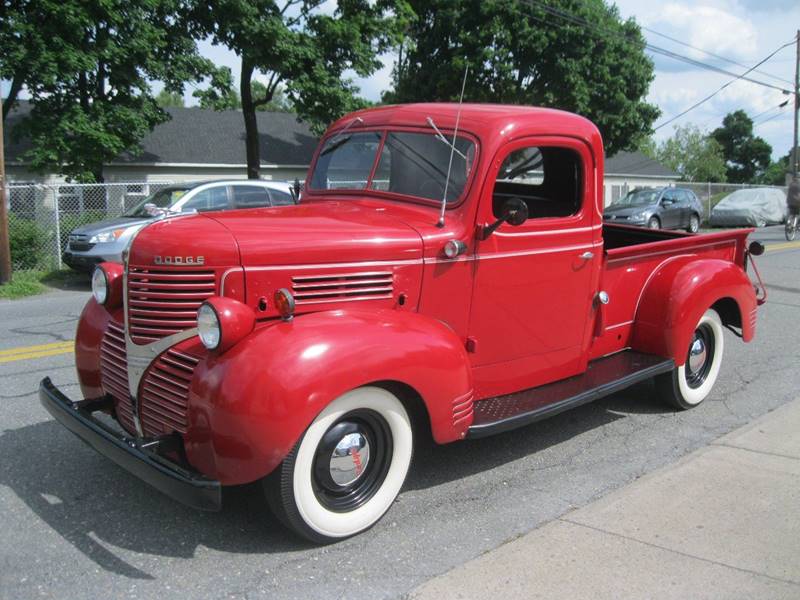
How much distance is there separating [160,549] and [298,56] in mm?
17980

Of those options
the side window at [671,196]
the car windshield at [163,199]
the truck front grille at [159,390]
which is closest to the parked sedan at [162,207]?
the car windshield at [163,199]

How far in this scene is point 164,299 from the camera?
3.54 metres

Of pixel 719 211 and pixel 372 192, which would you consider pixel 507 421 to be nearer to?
pixel 372 192

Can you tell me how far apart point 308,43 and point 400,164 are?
1673 centimetres

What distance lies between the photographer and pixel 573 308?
4781 mm

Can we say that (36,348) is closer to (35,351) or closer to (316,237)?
(35,351)

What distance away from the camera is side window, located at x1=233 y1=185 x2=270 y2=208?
12273mm

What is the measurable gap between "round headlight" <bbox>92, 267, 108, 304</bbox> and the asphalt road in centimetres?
96

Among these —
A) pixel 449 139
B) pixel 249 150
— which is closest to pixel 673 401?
pixel 449 139

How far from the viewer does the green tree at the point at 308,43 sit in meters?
18.8

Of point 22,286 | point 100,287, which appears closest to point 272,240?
point 100,287

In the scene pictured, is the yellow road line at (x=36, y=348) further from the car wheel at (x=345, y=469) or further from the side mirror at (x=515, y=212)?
the side mirror at (x=515, y=212)

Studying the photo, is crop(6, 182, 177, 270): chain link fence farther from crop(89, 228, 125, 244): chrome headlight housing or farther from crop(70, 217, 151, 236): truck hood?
crop(89, 228, 125, 244): chrome headlight housing

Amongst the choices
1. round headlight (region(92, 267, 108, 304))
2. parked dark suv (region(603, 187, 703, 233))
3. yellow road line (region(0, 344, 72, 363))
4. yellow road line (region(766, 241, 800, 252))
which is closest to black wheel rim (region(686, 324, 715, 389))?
round headlight (region(92, 267, 108, 304))
